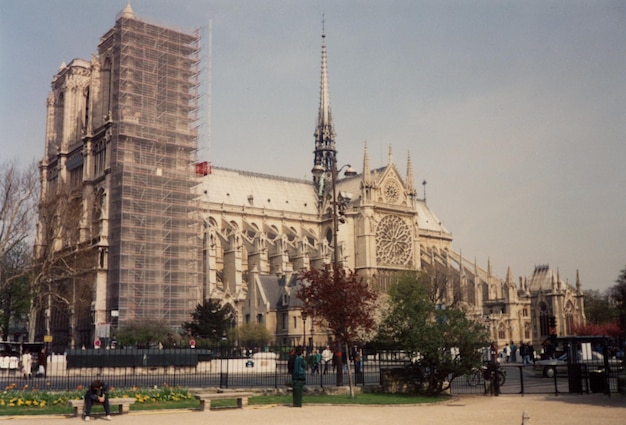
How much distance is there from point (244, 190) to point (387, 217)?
17.2m

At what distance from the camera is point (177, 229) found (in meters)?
59.5

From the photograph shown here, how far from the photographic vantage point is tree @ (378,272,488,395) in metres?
21.8

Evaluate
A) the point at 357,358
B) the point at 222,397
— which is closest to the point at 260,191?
the point at 357,358

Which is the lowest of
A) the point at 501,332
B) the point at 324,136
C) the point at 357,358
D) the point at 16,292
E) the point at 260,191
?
the point at 357,358

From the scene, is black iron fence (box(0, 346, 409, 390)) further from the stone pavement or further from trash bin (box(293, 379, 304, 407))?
the stone pavement

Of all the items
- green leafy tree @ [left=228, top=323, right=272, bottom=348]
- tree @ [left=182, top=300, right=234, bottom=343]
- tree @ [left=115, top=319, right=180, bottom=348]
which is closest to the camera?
tree @ [left=115, top=319, right=180, bottom=348]

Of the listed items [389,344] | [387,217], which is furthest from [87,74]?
[389,344]

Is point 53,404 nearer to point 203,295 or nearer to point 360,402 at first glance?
point 360,402

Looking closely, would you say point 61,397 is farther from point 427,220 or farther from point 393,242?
point 427,220

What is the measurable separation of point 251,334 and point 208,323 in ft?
20.4

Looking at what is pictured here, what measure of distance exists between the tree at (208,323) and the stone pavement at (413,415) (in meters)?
33.2

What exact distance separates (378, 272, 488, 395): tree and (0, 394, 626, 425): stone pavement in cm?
175

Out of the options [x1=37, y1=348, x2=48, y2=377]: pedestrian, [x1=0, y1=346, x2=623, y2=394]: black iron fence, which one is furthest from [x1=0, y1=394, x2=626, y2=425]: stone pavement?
[x1=37, y1=348, x2=48, y2=377]: pedestrian

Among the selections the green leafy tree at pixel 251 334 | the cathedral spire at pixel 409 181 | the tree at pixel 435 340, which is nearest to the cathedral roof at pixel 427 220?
the cathedral spire at pixel 409 181
